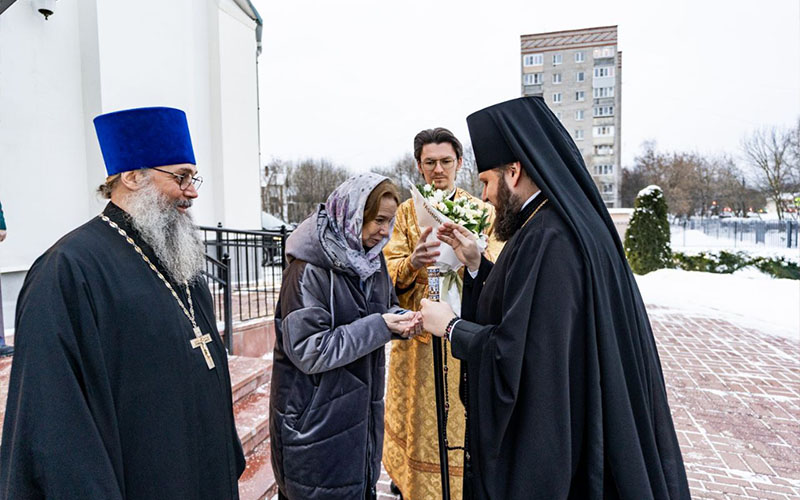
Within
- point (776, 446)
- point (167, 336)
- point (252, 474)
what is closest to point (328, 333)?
point (167, 336)

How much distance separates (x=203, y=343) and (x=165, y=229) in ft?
1.51

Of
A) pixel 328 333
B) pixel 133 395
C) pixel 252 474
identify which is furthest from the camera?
pixel 252 474

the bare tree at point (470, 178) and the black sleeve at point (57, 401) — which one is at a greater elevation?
the bare tree at point (470, 178)

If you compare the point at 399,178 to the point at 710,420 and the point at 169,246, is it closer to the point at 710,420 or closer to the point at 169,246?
the point at 710,420

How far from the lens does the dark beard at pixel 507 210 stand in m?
2.02

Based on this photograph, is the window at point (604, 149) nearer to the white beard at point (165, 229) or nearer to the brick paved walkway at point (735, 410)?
the brick paved walkway at point (735, 410)

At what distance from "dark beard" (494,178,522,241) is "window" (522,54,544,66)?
194 ft

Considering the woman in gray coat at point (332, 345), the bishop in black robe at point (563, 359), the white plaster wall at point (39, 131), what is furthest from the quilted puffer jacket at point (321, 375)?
the white plaster wall at point (39, 131)

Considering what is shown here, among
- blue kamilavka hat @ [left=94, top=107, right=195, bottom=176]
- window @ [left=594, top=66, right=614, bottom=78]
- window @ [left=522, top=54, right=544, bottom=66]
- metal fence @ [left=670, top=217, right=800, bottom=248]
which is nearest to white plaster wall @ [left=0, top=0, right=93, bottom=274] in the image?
blue kamilavka hat @ [left=94, top=107, right=195, bottom=176]

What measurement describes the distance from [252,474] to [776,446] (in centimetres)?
459

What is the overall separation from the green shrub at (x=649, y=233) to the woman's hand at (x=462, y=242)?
49.0 feet

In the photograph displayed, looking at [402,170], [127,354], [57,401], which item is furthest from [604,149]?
[57,401]

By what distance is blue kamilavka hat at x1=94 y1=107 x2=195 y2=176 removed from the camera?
186cm

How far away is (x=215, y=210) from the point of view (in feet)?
34.2
